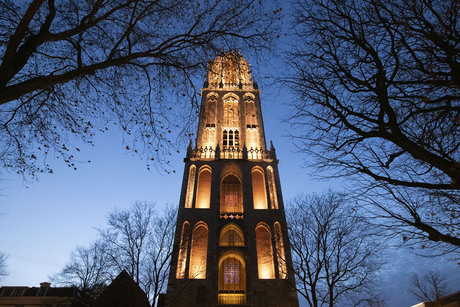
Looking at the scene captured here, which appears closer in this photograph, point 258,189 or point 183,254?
point 183,254

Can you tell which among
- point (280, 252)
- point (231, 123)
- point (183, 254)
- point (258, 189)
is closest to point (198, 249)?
point (183, 254)

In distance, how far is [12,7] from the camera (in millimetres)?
5637

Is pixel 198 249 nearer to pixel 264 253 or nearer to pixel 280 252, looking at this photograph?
pixel 264 253

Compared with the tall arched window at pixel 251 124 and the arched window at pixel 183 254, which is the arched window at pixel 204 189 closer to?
the arched window at pixel 183 254

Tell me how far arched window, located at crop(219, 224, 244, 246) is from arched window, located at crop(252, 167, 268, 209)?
3.87 metres

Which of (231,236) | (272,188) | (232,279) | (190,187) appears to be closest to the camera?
(232,279)

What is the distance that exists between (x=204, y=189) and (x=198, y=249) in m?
6.10

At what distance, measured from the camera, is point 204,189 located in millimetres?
26906

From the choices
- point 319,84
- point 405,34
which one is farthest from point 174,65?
point 405,34

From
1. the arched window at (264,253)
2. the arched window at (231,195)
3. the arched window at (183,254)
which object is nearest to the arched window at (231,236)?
the arched window at (264,253)

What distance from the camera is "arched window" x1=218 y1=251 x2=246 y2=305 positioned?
19969mm

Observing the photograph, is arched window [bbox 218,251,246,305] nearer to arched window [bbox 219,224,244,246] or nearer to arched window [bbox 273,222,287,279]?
arched window [bbox 219,224,244,246]

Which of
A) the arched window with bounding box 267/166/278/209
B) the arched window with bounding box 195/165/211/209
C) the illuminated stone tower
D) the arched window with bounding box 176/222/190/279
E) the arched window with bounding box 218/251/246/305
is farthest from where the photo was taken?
the arched window with bounding box 195/165/211/209

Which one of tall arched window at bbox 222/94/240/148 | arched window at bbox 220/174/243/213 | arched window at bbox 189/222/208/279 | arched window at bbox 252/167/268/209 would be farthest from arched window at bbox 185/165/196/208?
arched window at bbox 252/167/268/209
